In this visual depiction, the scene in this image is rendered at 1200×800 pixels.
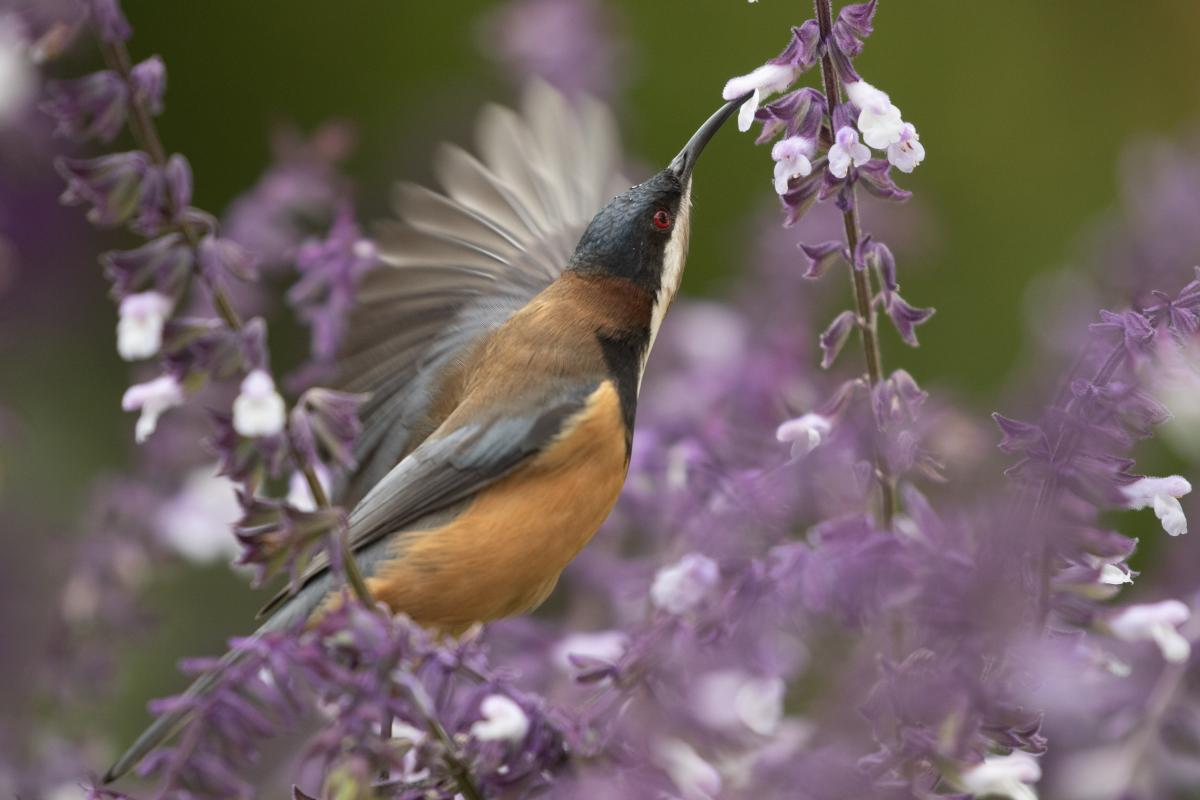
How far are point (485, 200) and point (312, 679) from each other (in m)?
1.04

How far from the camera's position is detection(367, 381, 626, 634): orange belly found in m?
1.64

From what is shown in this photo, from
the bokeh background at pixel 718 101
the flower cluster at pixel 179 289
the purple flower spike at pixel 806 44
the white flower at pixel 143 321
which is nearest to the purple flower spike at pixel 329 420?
the flower cluster at pixel 179 289

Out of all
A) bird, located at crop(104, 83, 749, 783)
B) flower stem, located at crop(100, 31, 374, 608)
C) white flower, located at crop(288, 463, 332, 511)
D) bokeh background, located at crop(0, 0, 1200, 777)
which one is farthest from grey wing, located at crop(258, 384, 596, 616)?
bokeh background, located at crop(0, 0, 1200, 777)

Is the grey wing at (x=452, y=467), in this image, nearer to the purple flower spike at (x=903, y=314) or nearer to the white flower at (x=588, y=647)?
the white flower at (x=588, y=647)

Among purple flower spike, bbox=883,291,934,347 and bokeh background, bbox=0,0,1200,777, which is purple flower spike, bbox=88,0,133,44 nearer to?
purple flower spike, bbox=883,291,934,347

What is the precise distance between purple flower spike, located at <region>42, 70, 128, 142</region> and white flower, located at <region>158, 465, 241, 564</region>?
0.73 meters

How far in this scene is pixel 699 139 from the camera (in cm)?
165

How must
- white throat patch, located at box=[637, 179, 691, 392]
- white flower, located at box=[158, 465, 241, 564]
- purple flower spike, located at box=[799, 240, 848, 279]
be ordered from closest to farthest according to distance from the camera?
purple flower spike, located at box=[799, 240, 848, 279] → white flower, located at box=[158, 465, 241, 564] → white throat patch, located at box=[637, 179, 691, 392]

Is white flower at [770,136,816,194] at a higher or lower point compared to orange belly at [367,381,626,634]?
higher

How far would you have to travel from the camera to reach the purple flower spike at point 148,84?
1.04 m

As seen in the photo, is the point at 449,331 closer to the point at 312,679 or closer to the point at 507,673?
the point at 507,673

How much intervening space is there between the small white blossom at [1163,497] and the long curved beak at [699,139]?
22.2 inches

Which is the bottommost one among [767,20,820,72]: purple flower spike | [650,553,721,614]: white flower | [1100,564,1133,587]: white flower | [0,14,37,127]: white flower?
[1100,564,1133,587]: white flower

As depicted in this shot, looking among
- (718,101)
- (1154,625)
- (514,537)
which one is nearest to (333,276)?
(514,537)
